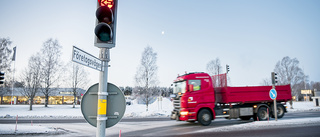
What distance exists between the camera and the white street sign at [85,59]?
7.75 ft

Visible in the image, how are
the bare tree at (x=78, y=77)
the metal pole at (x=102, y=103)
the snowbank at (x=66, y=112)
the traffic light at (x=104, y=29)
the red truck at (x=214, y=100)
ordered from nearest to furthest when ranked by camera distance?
1. the metal pole at (x=102, y=103)
2. the traffic light at (x=104, y=29)
3. the red truck at (x=214, y=100)
4. the snowbank at (x=66, y=112)
5. the bare tree at (x=78, y=77)

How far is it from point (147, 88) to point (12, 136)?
20307mm

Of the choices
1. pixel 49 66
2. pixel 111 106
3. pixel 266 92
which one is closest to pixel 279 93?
pixel 266 92

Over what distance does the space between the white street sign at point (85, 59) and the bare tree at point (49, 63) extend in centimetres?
3521

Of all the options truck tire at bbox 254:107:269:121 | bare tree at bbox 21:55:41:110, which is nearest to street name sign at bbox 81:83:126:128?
truck tire at bbox 254:107:269:121

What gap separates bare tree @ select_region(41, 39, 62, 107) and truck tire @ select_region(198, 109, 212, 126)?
30185 mm

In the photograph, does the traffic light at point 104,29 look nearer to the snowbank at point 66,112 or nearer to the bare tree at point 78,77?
the snowbank at point 66,112

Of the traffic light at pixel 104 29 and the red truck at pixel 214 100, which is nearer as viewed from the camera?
the traffic light at pixel 104 29

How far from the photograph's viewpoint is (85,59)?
2545 mm

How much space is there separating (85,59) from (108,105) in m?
0.86

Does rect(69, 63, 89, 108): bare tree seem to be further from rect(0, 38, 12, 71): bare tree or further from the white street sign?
the white street sign

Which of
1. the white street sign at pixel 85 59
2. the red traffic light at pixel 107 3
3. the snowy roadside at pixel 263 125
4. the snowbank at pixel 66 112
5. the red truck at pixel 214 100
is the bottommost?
the snowbank at pixel 66 112

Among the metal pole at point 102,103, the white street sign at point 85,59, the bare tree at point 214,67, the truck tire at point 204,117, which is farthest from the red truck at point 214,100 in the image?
the bare tree at point 214,67

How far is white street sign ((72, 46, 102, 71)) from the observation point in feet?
7.75
